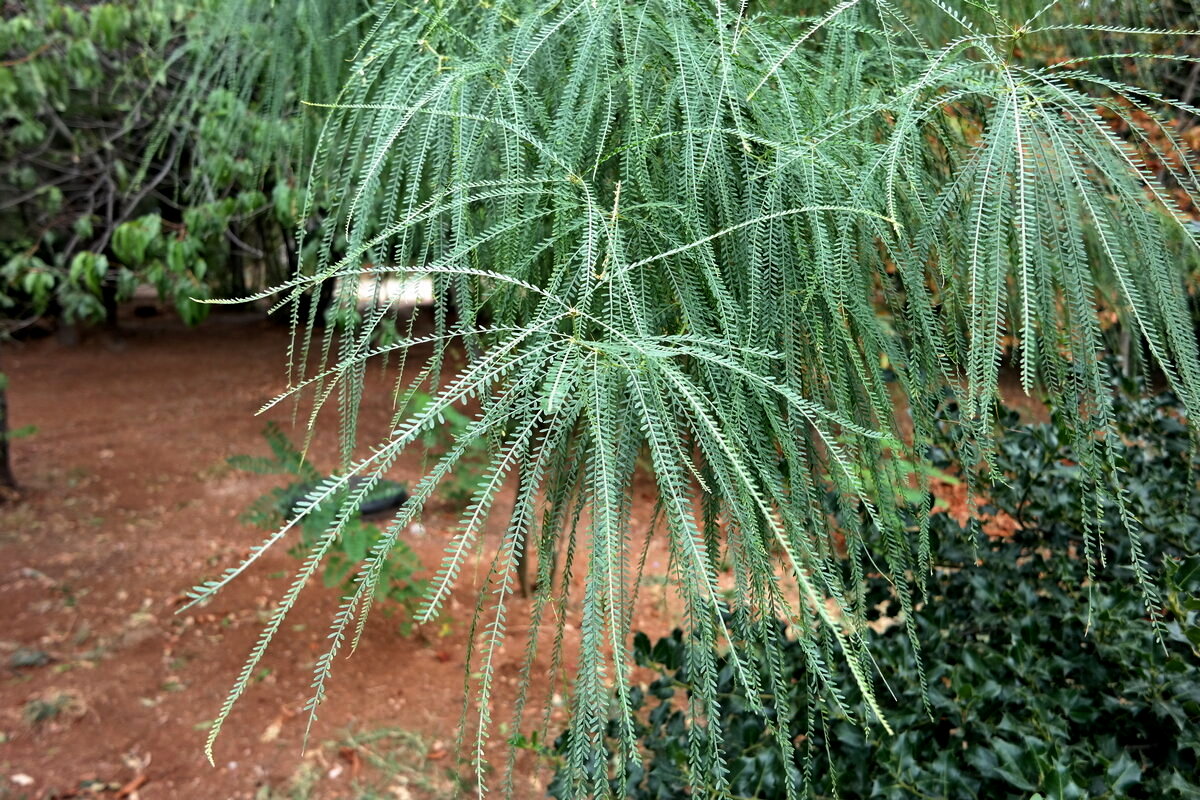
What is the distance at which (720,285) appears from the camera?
98cm

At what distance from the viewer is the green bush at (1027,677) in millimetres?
1281

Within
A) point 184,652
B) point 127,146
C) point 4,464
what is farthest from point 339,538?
point 4,464

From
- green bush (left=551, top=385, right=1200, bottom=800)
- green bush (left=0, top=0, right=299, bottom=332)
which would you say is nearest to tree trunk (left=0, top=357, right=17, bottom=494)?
green bush (left=0, top=0, right=299, bottom=332)

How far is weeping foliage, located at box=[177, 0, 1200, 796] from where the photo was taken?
795mm

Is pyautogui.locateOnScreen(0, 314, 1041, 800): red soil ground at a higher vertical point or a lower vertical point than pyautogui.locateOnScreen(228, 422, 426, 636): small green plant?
lower

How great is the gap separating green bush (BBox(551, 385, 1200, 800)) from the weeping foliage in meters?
0.19

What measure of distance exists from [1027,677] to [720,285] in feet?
3.04

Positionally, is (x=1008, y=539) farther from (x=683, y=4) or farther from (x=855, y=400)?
(x=683, y=4)

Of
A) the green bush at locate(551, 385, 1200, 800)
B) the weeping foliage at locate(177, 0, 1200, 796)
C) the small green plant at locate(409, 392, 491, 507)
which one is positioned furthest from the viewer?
the green bush at locate(551, 385, 1200, 800)

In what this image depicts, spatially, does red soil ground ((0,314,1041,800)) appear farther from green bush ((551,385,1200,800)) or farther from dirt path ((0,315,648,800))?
green bush ((551,385,1200,800))

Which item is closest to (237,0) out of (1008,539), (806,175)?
(806,175)

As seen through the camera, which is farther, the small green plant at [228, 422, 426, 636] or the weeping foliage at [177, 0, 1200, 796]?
the small green plant at [228, 422, 426, 636]

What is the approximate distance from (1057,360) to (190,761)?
8.89 ft

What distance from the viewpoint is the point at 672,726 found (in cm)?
180
